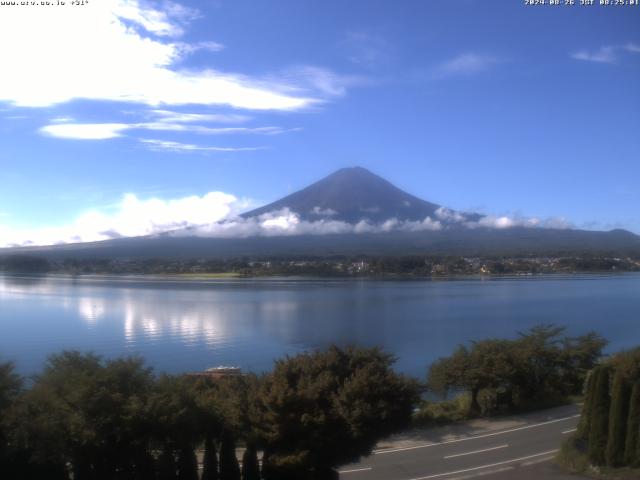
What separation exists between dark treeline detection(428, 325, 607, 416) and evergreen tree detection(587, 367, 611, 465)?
3852 mm

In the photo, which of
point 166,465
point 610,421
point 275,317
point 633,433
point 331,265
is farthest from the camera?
point 331,265

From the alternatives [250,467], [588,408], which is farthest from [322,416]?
[588,408]

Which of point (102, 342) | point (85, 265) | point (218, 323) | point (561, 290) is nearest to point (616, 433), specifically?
point (102, 342)

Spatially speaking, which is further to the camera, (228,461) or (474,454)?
(474,454)

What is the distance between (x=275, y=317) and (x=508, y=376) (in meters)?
16.4

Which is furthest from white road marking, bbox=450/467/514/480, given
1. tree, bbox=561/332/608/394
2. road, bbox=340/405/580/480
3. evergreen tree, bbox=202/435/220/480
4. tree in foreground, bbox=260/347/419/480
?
tree, bbox=561/332/608/394

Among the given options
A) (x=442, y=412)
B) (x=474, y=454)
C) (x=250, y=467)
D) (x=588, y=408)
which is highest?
(x=588, y=408)

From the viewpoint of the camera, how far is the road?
725 centimetres

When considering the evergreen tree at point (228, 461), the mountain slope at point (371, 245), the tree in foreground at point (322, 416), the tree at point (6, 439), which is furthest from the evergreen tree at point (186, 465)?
the mountain slope at point (371, 245)

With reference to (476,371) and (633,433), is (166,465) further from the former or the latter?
(476,371)

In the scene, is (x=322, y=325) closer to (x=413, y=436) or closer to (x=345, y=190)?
(x=413, y=436)

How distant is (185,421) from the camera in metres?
5.84

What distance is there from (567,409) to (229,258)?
2031 inches

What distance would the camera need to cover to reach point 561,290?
42438mm
